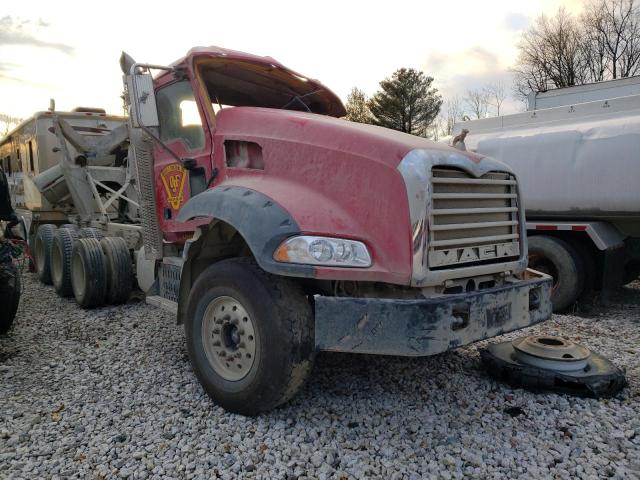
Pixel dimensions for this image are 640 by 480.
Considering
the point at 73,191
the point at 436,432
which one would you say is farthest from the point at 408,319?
the point at 73,191

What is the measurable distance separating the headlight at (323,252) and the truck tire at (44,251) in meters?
6.34

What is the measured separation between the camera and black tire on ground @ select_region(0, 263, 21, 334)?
516cm

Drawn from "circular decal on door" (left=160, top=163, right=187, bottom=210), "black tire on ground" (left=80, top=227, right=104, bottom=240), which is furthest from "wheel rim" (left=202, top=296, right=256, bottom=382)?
"black tire on ground" (left=80, top=227, right=104, bottom=240)

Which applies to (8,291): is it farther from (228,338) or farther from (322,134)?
(322,134)

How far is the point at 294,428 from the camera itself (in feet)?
11.1

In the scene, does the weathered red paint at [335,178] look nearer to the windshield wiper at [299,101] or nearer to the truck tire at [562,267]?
the windshield wiper at [299,101]

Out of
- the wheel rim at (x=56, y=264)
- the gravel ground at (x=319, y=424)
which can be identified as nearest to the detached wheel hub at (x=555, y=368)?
the gravel ground at (x=319, y=424)

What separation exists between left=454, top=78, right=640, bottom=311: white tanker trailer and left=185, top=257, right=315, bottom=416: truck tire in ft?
15.7

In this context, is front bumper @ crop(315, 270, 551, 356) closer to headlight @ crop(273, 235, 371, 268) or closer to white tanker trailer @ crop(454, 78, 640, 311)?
headlight @ crop(273, 235, 371, 268)

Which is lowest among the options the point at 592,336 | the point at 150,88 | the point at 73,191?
the point at 592,336

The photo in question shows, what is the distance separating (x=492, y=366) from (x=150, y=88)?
3.56 metres

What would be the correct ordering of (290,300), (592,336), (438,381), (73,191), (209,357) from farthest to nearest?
(73,191) → (592,336) → (438,381) → (209,357) → (290,300)

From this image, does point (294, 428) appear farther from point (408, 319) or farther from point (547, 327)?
point (547, 327)

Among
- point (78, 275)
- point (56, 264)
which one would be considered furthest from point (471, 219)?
point (56, 264)
